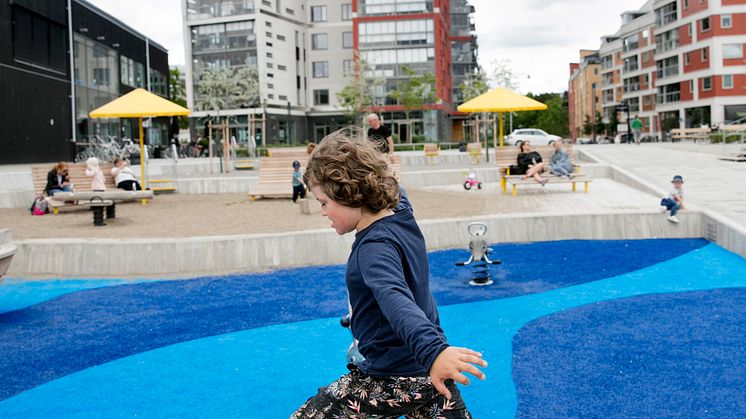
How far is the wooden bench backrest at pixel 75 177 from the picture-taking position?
1673 cm

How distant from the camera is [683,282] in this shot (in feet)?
27.7

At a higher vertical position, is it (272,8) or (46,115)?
(272,8)

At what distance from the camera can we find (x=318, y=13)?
248 feet

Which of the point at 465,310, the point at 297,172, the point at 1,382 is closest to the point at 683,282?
the point at 465,310

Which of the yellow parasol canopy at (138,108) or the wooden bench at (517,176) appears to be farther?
the yellow parasol canopy at (138,108)

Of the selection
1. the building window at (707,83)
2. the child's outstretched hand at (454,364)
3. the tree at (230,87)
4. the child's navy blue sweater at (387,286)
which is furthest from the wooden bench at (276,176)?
the building window at (707,83)

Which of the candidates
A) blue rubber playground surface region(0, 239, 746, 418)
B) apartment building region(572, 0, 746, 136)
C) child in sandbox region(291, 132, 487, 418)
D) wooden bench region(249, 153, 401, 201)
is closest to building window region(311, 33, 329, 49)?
apartment building region(572, 0, 746, 136)

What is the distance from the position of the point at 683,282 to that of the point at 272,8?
64.3 meters

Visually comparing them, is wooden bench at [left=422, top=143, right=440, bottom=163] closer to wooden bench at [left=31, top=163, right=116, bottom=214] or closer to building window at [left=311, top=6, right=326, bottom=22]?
wooden bench at [left=31, top=163, right=116, bottom=214]

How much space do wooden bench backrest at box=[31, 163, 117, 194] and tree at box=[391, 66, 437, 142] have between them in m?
47.7

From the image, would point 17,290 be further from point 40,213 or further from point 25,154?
point 25,154

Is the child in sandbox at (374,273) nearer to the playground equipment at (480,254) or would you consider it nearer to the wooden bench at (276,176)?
the playground equipment at (480,254)

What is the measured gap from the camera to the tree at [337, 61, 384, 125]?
214ft

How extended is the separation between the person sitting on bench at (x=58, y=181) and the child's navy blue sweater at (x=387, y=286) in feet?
49.8
